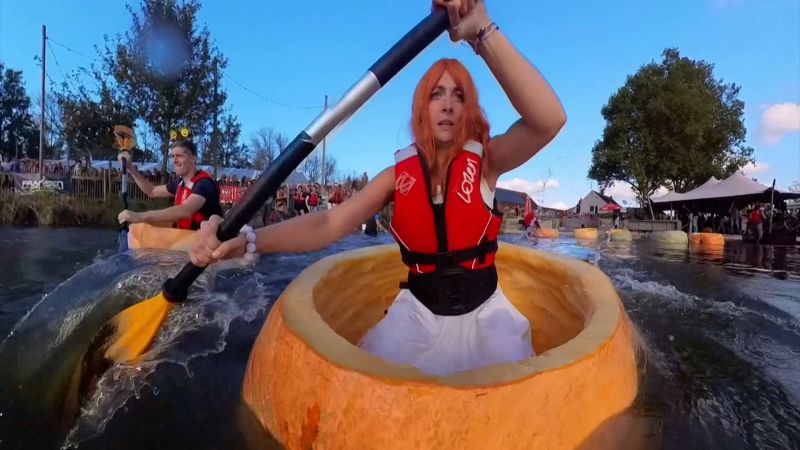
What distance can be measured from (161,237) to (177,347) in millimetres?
1766

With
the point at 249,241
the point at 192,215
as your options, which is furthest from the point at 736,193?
the point at 249,241

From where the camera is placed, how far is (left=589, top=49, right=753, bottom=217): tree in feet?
76.3

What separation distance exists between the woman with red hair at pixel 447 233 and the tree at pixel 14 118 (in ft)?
134

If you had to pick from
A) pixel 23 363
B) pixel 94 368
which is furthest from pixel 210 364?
pixel 23 363

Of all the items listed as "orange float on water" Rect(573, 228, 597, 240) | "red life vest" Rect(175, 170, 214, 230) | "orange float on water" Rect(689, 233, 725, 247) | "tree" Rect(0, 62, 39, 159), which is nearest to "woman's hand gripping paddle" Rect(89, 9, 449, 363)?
"red life vest" Rect(175, 170, 214, 230)

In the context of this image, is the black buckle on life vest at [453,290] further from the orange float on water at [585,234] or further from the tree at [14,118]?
the tree at [14,118]

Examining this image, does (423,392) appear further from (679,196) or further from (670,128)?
(670,128)

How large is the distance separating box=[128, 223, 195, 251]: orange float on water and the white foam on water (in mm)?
478

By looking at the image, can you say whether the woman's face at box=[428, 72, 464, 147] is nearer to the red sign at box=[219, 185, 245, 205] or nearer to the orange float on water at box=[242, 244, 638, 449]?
the orange float on water at box=[242, 244, 638, 449]

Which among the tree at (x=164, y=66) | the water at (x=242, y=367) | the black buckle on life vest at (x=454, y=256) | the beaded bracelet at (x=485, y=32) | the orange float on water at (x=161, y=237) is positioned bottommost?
the water at (x=242, y=367)

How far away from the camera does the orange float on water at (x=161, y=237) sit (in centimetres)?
375

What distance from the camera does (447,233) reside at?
1674 mm

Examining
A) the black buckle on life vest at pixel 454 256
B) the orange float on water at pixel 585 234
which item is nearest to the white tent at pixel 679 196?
the orange float on water at pixel 585 234

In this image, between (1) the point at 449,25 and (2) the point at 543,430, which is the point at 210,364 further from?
(1) the point at 449,25
